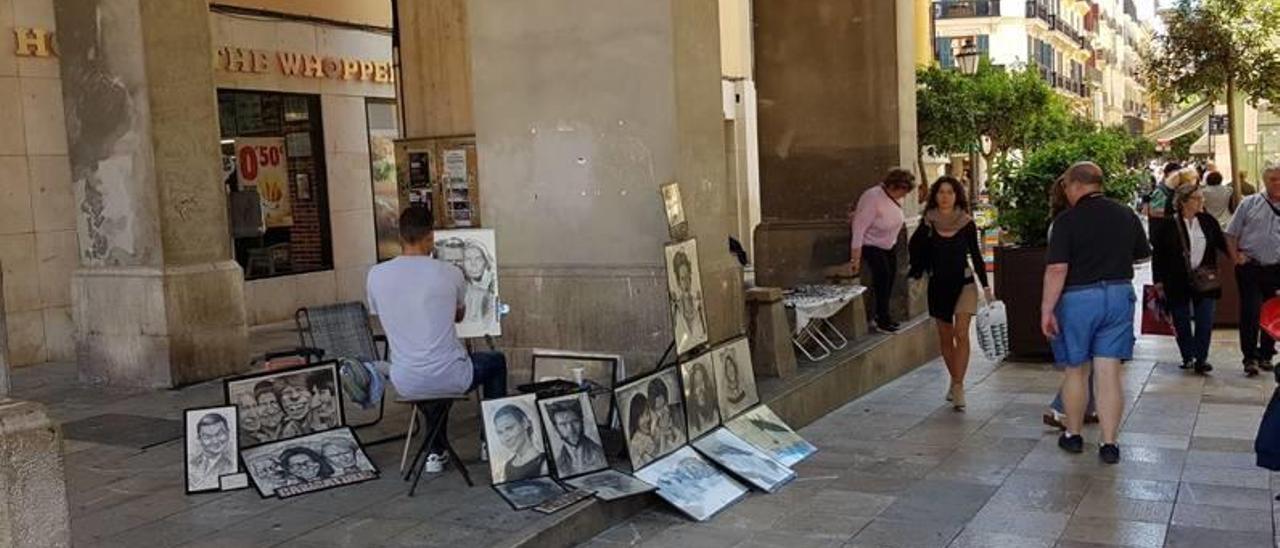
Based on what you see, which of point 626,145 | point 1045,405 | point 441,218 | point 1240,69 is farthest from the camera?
point 1240,69

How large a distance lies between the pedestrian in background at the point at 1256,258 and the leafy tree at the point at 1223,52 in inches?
351

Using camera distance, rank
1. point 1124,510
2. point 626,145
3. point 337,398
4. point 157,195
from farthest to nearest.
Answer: point 157,195, point 626,145, point 337,398, point 1124,510

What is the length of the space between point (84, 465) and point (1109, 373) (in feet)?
19.5

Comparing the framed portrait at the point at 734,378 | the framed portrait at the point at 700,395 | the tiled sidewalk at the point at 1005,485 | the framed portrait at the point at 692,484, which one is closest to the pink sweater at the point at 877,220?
the tiled sidewalk at the point at 1005,485

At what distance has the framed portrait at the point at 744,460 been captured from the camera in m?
6.41

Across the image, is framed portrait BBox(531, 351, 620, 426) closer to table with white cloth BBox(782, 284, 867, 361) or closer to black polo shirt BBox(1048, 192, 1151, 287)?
table with white cloth BBox(782, 284, 867, 361)

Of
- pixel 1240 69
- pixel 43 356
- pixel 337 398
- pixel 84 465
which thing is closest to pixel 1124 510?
pixel 337 398

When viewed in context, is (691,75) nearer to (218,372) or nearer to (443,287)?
(443,287)

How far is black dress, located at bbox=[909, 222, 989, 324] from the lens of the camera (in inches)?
324

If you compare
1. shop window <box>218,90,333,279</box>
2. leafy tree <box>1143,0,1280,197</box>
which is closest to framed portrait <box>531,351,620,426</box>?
shop window <box>218,90,333,279</box>

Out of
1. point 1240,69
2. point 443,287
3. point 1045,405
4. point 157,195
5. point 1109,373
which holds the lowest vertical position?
point 1045,405

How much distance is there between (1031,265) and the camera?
10.1m

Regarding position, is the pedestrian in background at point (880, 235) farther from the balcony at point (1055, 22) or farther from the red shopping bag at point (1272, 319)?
the balcony at point (1055, 22)

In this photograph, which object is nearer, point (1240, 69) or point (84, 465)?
point (84, 465)
